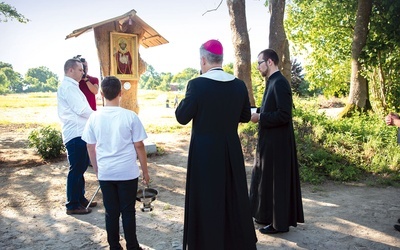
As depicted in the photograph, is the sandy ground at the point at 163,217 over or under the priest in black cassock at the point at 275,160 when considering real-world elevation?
under

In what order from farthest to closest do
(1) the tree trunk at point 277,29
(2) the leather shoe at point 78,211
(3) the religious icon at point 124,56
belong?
(1) the tree trunk at point 277,29
(3) the religious icon at point 124,56
(2) the leather shoe at point 78,211

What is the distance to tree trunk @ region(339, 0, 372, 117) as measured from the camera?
10.7 metres

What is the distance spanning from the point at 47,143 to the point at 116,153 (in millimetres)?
5322

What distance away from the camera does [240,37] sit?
923 centimetres

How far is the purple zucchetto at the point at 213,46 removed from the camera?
2818 millimetres

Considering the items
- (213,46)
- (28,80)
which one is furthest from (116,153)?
(28,80)

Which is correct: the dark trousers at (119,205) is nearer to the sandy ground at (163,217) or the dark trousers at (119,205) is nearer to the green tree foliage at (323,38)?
the sandy ground at (163,217)

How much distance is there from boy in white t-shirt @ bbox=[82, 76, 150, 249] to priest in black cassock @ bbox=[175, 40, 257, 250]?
24.0 inches

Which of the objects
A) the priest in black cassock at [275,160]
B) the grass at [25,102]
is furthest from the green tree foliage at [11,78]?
the priest in black cassock at [275,160]

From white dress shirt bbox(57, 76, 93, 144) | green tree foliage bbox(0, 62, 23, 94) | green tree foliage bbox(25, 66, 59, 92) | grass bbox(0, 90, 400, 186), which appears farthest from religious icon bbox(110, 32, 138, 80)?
green tree foliage bbox(25, 66, 59, 92)

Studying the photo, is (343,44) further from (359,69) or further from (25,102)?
(25,102)

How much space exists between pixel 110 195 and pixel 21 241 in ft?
5.05

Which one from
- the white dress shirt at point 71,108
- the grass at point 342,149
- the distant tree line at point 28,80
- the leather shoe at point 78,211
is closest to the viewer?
the white dress shirt at point 71,108

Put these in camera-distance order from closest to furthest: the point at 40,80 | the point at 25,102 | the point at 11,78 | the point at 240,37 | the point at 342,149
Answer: the point at 342,149
the point at 240,37
the point at 25,102
the point at 11,78
the point at 40,80
